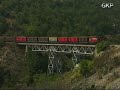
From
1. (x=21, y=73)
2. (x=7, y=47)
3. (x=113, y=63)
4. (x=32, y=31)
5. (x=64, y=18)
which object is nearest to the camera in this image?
(x=113, y=63)

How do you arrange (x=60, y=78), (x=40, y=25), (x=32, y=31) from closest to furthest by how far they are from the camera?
(x=60, y=78), (x=32, y=31), (x=40, y=25)

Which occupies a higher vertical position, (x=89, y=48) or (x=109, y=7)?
(x=109, y=7)

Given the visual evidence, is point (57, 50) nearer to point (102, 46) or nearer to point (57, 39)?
point (57, 39)

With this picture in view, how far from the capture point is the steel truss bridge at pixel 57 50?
9479 cm

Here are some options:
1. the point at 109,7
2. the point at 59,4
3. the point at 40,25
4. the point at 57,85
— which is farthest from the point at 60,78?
the point at 109,7

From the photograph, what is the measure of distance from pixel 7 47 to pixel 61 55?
48.2 ft

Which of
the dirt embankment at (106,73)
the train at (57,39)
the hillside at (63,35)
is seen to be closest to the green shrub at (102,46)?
the hillside at (63,35)

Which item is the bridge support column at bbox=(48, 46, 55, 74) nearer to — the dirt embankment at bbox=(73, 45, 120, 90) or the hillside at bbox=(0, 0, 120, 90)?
the hillside at bbox=(0, 0, 120, 90)

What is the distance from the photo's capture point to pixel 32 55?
101 m

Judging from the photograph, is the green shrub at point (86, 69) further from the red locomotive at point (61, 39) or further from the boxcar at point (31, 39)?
the boxcar at point (31, 39)

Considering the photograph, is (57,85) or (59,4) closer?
(57,85)

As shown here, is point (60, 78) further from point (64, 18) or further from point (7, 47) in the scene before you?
point (64, 18)

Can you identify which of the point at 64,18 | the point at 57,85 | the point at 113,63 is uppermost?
the point at 64,18

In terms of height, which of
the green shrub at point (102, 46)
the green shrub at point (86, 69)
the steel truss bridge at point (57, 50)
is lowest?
the green shrub at point (86, 69)
